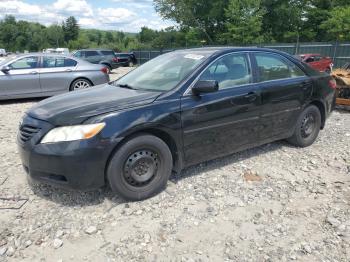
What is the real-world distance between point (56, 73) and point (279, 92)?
7383 mm

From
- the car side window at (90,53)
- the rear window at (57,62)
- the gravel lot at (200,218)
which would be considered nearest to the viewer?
the gravel lot at (200,218)

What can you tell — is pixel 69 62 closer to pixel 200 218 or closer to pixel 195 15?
pixel 200 218

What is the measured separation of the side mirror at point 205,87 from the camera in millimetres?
3889

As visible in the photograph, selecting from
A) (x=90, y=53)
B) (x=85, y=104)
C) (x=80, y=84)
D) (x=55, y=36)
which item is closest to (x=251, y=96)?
(x=85, y=104)

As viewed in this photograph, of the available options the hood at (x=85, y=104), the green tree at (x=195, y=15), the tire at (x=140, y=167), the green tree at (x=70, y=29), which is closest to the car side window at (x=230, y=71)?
the hood at (x=85, y=104)

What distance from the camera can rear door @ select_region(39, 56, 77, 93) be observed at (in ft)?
33.0

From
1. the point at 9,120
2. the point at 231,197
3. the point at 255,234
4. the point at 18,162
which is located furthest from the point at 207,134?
the point at 9,120

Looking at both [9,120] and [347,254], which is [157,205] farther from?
[9,120]

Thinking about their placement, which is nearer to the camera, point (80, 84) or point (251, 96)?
point (251, 96)

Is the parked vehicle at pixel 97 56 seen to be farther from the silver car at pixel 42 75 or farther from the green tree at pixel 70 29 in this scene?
the green tree at pixel 70 29

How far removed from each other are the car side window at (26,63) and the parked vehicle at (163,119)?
6.28 metres

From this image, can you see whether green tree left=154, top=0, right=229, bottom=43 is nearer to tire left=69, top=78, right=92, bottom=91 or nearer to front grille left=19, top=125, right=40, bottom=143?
tire left=69, top=78, right=92, bottom=91

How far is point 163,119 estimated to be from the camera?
3.74 m

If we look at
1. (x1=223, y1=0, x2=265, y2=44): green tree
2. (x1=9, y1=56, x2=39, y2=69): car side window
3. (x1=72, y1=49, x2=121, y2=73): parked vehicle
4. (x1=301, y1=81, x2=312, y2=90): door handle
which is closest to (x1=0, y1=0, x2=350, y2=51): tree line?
(x1=223, y1=0, x2=265, y2=44): green tree
